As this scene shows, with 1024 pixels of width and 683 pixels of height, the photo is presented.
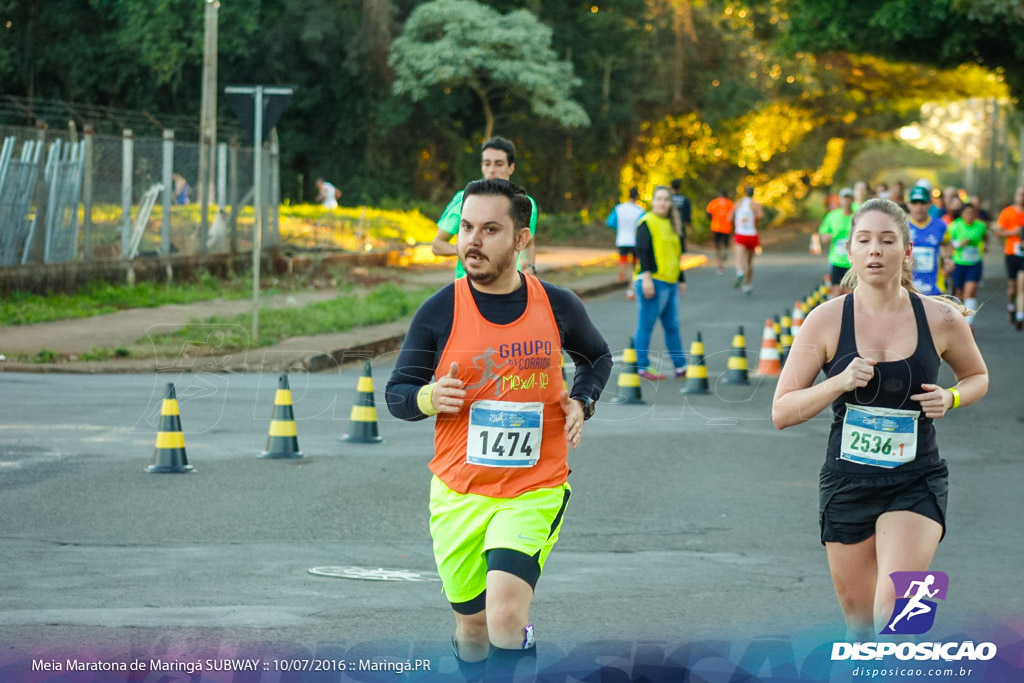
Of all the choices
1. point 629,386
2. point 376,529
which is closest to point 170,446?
point 376,529

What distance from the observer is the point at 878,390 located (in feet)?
15.2

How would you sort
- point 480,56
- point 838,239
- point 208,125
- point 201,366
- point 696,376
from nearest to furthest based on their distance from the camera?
1. point 696,376
2. point 201,366
3. point 838,239
4. point 208,125
5. point 480,56

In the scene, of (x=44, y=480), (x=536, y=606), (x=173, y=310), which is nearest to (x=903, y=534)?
(x=536, y=606)

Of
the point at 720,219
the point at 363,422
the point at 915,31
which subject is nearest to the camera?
the point at 363,422

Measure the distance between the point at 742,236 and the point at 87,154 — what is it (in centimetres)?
1214

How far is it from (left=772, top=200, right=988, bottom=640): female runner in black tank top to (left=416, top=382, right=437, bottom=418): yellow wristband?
3.74 ft

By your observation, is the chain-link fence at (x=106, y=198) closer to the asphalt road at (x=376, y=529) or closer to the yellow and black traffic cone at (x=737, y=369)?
the asphalt road at (x=376, y=529)

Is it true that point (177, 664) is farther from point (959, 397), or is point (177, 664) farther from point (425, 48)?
point (425, 48)

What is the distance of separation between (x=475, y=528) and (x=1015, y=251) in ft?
57.1

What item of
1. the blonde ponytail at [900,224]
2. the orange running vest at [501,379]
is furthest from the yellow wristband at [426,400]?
the blonde ponytail at [900,224]

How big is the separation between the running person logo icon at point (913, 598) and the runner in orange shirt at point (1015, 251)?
16597 millimetres

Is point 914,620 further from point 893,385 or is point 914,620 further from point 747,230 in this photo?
point 747,230

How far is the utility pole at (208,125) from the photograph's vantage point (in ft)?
80.3

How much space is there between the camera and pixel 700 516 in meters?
8.59
